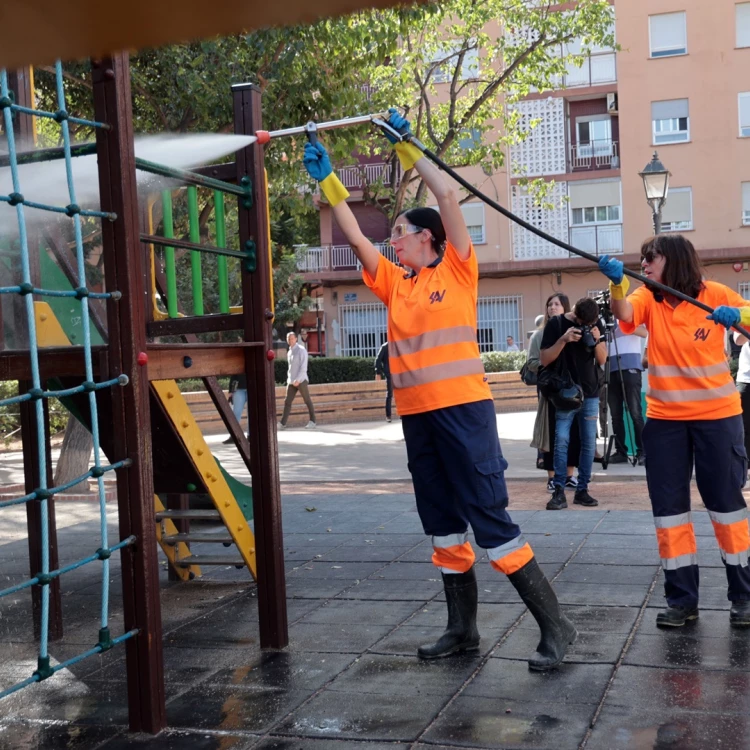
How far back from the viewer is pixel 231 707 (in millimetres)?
3568

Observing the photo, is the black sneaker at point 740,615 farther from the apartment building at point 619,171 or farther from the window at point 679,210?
the window at point 679,210

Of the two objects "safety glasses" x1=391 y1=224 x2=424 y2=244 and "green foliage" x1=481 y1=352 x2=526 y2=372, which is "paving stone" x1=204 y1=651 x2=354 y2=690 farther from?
"green foliage" x1=481 y1=352 x2=526 y2=372

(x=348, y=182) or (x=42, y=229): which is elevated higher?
(x=348, y=182)

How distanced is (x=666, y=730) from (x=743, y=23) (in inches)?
1265

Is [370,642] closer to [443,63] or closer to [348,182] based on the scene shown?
[443,63]

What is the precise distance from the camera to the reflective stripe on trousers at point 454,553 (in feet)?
13.4

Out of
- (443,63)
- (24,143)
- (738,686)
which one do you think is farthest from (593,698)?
(443,63)

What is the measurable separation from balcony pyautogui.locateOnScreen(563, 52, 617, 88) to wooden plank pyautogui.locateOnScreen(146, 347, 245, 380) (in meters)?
30.9

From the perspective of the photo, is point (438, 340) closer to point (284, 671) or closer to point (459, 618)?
point (459, 618)

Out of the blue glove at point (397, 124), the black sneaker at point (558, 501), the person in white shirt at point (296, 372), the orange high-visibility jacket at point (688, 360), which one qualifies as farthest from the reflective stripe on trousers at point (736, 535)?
the person in white shirt at point (296, 372)

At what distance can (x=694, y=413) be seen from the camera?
4.42 meters

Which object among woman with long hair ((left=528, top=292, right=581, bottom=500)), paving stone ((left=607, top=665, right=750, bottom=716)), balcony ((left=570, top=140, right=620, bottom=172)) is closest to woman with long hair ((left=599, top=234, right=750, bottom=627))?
paving stone ((left=607, top=665, right=750, bottom=716))

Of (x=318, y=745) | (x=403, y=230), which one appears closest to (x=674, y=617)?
(x=318, y=745)

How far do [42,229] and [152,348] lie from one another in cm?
161
